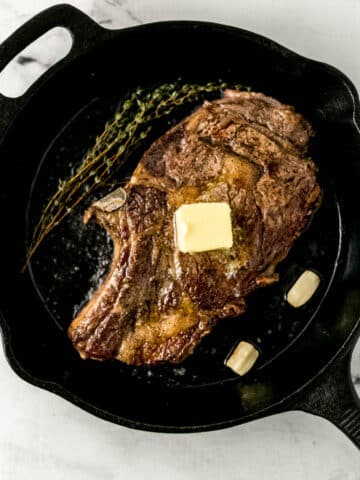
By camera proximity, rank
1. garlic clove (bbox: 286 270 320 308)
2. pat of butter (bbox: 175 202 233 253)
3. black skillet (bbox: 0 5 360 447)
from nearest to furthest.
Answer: pat of butter (bbox: 175 202 233 253) < black skillet (bbox: 0 5 360 447) < garlic clove (bbox: 286 270 320 308)

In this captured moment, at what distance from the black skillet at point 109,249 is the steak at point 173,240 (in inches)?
10.9

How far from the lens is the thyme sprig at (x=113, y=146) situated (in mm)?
3045

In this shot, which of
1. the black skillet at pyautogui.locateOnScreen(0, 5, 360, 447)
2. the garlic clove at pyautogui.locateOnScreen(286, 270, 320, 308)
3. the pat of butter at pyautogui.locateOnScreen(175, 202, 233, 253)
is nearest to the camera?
the pat of butter at pyautogui.locateOnScreen(175, 202, 233, 253)

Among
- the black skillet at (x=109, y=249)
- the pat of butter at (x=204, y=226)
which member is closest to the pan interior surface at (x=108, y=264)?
the black skillet at (x=109, y=249)

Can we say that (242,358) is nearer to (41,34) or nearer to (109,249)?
(109,249)

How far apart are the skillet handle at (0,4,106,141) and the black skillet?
58 mm

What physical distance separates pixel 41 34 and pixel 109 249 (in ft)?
2.99

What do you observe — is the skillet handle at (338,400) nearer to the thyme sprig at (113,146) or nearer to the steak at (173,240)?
the steak at (173,240)

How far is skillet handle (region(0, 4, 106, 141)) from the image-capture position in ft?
9.03

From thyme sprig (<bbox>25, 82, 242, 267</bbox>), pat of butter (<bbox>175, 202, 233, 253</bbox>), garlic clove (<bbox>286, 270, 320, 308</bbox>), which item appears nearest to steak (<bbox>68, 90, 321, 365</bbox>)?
pat of butter (<bbox>175, 202, 233, 253</bbox>)

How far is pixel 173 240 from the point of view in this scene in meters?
2.81

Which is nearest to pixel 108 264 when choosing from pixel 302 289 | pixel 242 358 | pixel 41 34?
pixel 242 358

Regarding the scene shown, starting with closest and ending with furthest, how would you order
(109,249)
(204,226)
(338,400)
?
(204,226) → (338,400) → (109,249)

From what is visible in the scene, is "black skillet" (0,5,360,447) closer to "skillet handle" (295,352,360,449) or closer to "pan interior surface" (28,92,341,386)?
"pan interior surface" (28,92,341,386)
